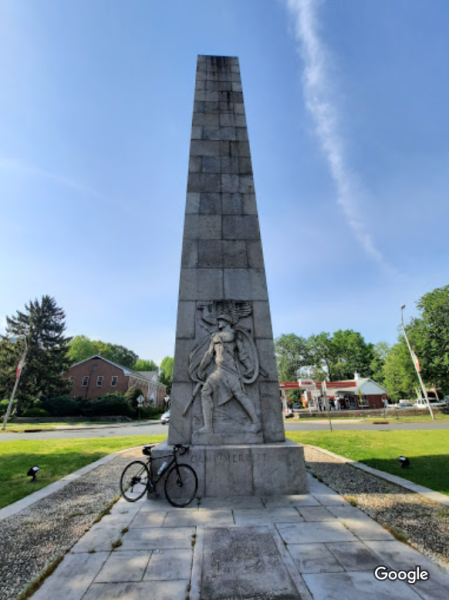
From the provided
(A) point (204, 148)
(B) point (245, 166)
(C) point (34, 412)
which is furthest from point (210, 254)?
(C) point (34, 412)

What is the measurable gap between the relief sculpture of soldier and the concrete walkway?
6.10 ft

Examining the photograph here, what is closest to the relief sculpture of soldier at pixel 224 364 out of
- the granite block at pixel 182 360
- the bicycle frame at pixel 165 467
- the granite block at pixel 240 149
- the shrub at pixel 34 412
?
the granite block at pixel 182 360

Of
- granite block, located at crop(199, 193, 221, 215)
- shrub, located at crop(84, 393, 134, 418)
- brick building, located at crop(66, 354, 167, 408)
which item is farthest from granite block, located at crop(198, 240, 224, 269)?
brick building, located at crop(66, 354, 167, 408)

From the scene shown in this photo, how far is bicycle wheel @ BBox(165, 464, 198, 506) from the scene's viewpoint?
520 centimetres

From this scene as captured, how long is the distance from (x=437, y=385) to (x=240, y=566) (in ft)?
129

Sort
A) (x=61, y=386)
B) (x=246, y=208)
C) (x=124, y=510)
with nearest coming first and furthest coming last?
(x=124, y=510)
(x=246, y=208)
(x=61, y=386)

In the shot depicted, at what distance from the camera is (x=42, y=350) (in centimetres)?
3959

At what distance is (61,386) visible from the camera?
39.4 m

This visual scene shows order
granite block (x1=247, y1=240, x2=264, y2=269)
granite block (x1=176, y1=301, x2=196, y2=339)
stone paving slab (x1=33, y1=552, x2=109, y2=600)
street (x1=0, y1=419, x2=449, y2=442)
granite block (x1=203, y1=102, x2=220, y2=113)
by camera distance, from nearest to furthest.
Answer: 1. stone paving slab (x1=33, y1=552, x2=109, y2=600)
2. granite block (x1=176, y1=301, x2=196, y2=339)
3. granite block (x1=247, y1=240, x2=264, y2=269)
4. granite block (x1=203, y1=102, x2=220, y2=113)
5. street (x1=0, y1=419, x2=449, y2=442)

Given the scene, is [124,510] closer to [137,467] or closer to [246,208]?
[137,467]

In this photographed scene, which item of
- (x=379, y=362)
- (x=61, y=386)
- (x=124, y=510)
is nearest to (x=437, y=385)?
(x=379, y=362)

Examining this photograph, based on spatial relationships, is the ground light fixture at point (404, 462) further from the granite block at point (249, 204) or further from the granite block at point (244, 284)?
the granite block at point (249, 204)

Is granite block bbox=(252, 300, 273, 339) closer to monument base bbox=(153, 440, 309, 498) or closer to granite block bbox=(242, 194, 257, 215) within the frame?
monument base bbox=(153, 440, 309, 498)

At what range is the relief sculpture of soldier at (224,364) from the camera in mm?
6180
